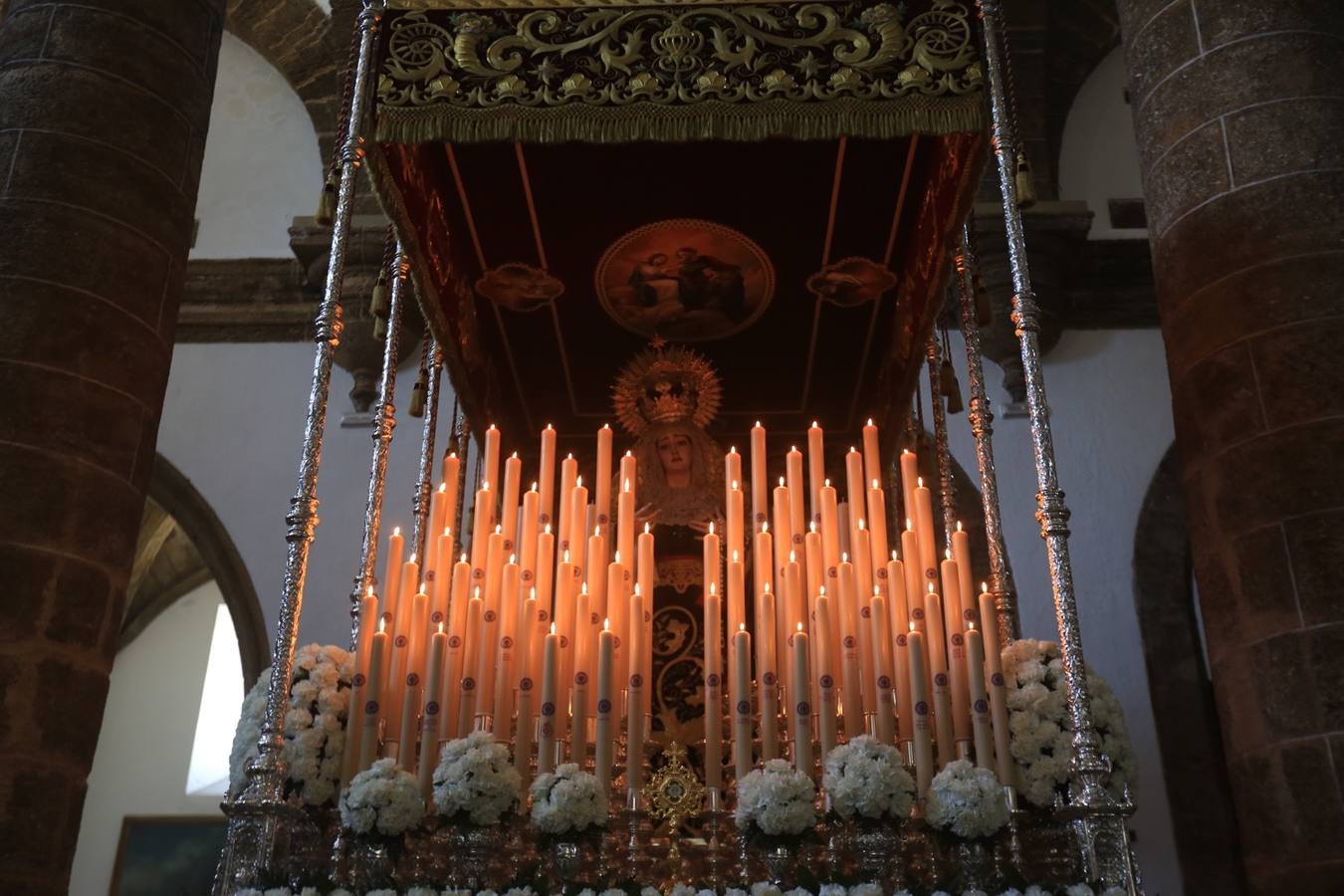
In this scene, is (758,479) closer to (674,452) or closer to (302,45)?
(674,452)

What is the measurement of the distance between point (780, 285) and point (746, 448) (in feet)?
3.95

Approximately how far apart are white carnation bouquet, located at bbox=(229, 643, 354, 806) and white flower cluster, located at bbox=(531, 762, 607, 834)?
80 centimetres

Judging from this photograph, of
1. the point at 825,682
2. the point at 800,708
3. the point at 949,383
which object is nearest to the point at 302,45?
the point at 949,383

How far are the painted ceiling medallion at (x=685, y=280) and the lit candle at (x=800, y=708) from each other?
2.10m

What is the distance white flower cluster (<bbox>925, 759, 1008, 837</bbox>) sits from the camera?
3.61 m

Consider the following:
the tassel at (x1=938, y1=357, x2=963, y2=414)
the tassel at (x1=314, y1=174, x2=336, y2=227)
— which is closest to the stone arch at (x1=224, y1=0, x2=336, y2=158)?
the tassel at (x1=314, y1=174, x2=336, y2=227)

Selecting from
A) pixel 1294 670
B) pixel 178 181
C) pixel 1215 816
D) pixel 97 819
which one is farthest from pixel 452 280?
pixel 97 819

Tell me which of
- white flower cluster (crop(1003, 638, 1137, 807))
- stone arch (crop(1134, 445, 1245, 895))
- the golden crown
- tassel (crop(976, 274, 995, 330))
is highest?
the golden crown

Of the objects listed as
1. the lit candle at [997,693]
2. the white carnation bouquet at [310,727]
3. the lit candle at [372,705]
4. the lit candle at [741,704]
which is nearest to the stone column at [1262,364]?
the lit candle at [997,693]

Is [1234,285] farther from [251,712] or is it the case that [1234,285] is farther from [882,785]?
[251,712]

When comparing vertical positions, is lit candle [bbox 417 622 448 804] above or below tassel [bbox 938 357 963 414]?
below

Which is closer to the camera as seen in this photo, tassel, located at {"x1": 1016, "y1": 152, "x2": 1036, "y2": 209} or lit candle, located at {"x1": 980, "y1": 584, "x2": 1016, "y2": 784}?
lit candle, located at {"x1": 980, "y1": 584, "x2": 1016, "y2": 784}

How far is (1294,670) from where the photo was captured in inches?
164

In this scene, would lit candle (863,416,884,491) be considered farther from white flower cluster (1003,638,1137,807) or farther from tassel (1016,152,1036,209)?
tassel (1016,152,1036,209)
